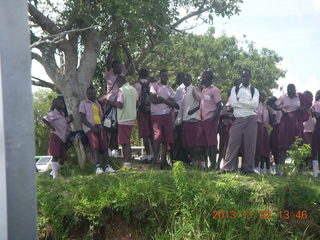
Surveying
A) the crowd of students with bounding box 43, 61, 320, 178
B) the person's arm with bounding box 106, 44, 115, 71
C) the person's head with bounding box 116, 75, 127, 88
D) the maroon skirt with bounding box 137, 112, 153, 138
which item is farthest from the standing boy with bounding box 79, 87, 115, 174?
the person's arm with bounding box 106, 44, 115, 71

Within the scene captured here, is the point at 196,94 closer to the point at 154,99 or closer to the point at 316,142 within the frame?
the point at 154,99

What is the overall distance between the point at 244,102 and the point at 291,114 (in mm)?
1949

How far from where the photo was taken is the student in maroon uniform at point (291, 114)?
780cm

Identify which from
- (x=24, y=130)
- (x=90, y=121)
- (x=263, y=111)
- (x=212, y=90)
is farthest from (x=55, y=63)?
(x=24, y=130)

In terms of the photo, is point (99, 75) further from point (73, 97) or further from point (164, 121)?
point (164, 121)

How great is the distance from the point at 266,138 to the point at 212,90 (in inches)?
77.0

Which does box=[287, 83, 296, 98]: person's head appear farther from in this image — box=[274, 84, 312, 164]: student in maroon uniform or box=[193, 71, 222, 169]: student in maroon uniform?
box=[193, 71, 222, 169]: student in maroon uniform

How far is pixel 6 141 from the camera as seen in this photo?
Answer: 2016 mm

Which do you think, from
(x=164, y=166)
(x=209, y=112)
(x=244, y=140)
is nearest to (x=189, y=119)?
(x=209, y=112)

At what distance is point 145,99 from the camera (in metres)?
7.74

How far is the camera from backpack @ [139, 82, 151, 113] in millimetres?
7699

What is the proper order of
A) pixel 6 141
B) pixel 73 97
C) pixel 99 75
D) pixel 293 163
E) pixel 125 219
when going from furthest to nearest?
pixel 99 75 < pixel 73 97 < pixel 293 163 < pixel 125 219 < pixel 6 141

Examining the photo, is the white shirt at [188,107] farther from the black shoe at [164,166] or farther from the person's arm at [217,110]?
the black shoe at [164,166]
